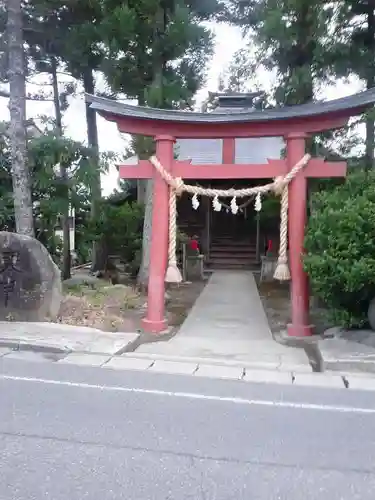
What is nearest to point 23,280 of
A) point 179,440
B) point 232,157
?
point 232,157

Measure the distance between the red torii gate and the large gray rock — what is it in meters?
1.86

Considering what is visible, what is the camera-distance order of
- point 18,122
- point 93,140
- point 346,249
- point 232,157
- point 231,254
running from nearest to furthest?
point 346,249 → point 232,157 → point 18,122 → point 93,140 → point 231,254

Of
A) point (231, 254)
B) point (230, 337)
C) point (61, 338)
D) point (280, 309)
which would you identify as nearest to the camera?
point (61, 338)

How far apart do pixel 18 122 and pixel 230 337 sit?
247 inches

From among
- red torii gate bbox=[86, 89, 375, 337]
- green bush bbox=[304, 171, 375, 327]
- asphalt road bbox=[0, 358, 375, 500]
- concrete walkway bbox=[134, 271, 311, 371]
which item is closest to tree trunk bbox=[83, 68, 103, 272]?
concrete walkway bbox=[134, 271, 311, 371]

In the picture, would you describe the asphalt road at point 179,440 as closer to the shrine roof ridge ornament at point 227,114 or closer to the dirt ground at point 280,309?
the dirt ground at point 280,309

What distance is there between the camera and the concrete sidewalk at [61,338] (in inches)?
276

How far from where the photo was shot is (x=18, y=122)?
10.1 meters

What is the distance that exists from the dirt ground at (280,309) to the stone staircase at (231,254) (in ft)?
14.9

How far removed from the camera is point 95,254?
16.3 metres

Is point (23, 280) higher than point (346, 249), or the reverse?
point (346, 249)

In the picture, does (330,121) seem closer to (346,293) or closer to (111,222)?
(346,293)

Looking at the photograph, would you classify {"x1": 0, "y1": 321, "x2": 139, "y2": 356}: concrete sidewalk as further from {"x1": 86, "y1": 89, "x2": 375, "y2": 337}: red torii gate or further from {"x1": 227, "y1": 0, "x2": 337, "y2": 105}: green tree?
{"x1": 227, "y1": 0, "x2": 337, "y2": 105}: green tree

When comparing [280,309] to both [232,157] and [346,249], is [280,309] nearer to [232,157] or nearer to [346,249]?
[232,157]
